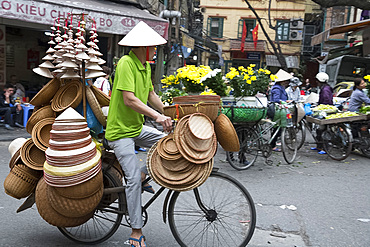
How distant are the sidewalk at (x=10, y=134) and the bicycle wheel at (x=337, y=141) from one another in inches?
290

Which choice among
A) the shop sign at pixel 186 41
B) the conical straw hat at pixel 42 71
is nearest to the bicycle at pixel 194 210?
the conical straw hat at pixel 42 71

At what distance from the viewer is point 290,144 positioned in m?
7.57

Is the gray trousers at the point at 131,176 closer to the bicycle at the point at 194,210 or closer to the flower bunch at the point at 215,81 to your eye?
the bicycle at the point at 194,210

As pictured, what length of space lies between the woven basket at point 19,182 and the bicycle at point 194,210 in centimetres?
57

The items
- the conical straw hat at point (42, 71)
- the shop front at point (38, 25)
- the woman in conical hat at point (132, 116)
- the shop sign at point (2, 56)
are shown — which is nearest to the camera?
the woman in conical hat at point (132, 116)

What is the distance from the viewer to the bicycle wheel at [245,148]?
6659 millimetres

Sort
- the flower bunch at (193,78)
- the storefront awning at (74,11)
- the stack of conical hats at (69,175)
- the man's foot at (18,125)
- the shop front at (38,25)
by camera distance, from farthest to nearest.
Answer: the man's foot at (18,125) → the shop front at (38,25) → the storefront awning at (74,11) → the flower bunch at (193,78) → the stack of conical hats at (69,175)

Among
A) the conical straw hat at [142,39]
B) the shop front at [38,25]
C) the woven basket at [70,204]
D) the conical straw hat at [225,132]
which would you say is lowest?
the woven basket at [70,204]

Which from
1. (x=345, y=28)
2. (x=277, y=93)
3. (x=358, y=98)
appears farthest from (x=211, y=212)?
(x=345, y=28)

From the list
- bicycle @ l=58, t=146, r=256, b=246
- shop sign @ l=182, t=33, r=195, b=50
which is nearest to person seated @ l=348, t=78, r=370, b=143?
bicycle @ l=58, t=146, r=256, b=246

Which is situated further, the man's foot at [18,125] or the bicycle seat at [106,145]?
the man's foot at [18,125]

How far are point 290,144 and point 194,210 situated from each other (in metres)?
4.81

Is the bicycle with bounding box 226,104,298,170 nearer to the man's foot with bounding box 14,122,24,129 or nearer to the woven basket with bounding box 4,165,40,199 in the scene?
the woven basket with bounding box 4,165,40,199

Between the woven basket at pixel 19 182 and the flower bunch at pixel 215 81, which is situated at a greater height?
the flower bunch at pixel 215 81
